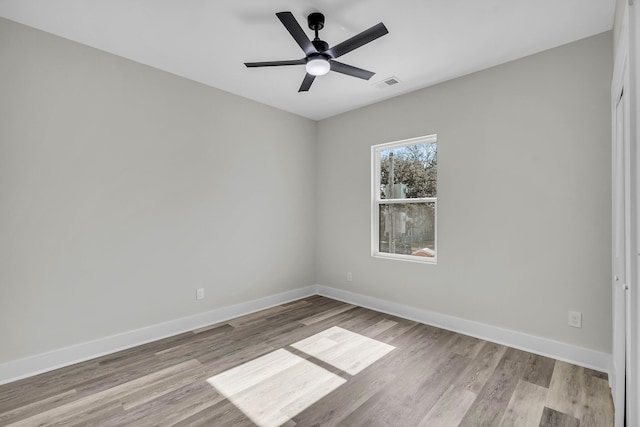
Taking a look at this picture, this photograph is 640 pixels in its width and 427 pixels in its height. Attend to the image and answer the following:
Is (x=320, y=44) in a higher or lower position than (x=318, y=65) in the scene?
higher

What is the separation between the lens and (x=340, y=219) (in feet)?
14.6

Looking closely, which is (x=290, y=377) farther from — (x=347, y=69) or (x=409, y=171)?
(x=409, y=171)

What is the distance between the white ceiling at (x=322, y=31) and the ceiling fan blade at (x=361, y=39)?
26 cm

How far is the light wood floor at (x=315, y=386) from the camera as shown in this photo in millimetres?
1930

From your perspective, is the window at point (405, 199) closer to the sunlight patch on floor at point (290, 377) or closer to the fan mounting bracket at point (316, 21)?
the sunlight patch on floor at point (290, 377)

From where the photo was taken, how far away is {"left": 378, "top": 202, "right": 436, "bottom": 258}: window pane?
142 inches

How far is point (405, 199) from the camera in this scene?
3.84 metres

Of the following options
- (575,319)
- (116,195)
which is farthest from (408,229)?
(116,195)

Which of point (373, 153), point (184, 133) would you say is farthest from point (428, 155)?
point (184, 133)

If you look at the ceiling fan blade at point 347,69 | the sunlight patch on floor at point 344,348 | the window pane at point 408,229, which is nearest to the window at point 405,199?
the window pane at point 408,229

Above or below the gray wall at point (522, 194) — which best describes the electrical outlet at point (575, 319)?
below

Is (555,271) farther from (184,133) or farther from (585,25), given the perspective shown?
(184,133)

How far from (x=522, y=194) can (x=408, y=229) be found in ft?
4.26

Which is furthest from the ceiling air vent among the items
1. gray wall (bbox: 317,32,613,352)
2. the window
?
the window
